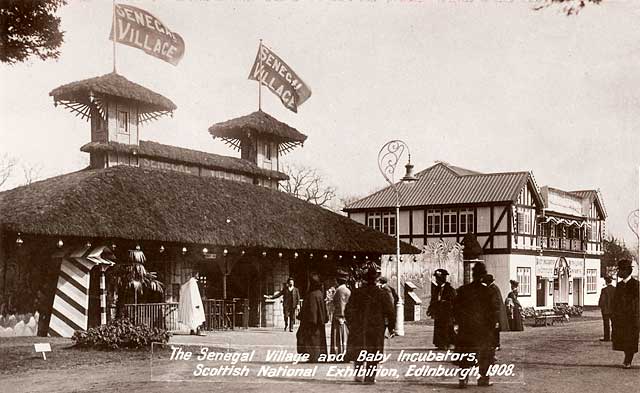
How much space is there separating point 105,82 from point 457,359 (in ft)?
41.8

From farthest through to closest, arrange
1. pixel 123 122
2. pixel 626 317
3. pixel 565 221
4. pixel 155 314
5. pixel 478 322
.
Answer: pixel 565 221, pixel 123 122, pixel 155 314, pixel 626 317, pixel 478 322

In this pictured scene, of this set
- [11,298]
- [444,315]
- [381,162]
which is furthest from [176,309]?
[444,315]

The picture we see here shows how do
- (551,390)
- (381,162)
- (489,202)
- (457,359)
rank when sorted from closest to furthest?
(551,390)
(457,359)
(381,162)
(489,202)

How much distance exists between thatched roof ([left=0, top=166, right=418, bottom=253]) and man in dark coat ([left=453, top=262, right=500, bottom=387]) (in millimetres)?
9178

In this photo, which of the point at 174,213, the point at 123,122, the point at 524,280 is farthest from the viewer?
the point at 524,280

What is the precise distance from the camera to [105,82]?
19.2 meters

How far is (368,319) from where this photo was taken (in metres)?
10.4

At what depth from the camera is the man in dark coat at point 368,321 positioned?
33.6 ft

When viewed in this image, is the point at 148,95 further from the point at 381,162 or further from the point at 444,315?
the point at 444,315

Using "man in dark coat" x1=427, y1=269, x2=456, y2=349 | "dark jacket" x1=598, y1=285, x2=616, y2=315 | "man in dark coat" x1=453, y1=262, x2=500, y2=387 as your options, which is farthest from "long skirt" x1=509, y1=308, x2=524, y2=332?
"man in dark coat" x1=453, y1=262, x2=500, y2=387

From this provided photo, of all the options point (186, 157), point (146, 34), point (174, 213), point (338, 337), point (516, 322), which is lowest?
point (516, 322)

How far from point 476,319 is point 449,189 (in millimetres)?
19666

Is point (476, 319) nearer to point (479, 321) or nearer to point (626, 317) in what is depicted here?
point (479, 321)

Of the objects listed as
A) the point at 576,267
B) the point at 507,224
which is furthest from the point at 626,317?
the point at 576,267
